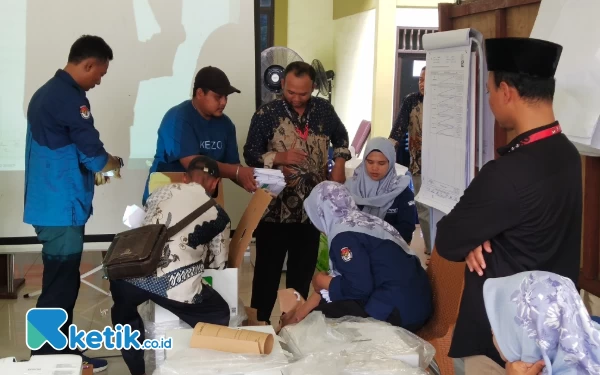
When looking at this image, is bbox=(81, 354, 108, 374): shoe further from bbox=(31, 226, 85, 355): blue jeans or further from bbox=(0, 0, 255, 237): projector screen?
bbox=(0, 0, 255, 237): projector screen

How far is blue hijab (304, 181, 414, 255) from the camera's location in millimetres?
2402

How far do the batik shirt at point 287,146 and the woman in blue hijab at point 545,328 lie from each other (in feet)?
6.16

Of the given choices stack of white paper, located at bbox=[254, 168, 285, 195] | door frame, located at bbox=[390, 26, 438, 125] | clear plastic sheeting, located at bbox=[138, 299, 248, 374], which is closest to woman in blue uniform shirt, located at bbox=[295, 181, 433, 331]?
clear plastic sheeting, located at bbox=[138, 299, 248, 374]

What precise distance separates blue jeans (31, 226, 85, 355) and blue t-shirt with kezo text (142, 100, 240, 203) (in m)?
0.44

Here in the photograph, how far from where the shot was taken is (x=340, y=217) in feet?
8.18

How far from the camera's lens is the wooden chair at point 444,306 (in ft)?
7.47

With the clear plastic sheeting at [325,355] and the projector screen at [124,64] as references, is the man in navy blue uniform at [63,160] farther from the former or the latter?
the clear plastic sheeting at [325,355]

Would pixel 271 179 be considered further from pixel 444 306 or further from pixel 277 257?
pixel 444 306

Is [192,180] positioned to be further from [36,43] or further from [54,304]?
[36,43]

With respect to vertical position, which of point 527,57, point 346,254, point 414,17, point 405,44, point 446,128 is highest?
point 414,17

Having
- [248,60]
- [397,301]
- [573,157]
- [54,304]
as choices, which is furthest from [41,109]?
[573,157]

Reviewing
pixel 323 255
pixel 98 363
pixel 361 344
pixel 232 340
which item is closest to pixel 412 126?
pixel 323 255

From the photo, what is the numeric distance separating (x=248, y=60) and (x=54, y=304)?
5.99 feet

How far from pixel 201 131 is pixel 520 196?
188 cm
